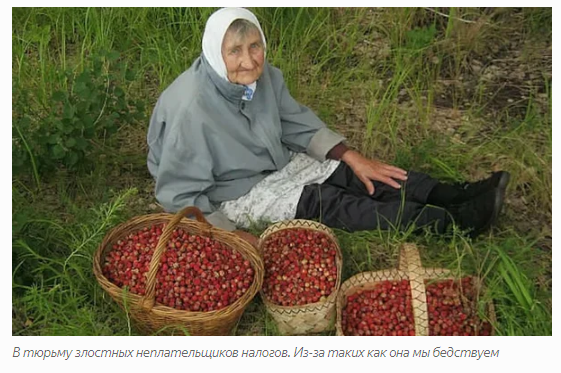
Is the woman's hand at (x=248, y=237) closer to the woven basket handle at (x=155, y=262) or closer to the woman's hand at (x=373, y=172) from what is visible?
the woven basket handle at (x=155, y=262)

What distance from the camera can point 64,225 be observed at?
3.43m

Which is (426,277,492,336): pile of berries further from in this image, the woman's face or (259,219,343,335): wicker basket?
the woman's face

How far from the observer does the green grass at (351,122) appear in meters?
3.07

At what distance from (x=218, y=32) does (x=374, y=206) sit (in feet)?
3.38

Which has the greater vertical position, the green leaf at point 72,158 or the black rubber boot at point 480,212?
the green leaf at point 72,158

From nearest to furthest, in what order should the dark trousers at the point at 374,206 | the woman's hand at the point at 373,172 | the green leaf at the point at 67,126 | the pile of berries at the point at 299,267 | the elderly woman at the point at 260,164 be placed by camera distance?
1. the pile of berries at the point at 299,267
2. the elderly woman at the point at 260,164
3. the dark trousers at the point at 374,206
4. the woman's hand at the point at 373,172
5. the green leaf at the point at 67,126

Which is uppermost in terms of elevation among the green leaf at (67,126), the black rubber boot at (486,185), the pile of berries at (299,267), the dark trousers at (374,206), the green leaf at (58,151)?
the green leaf at (67,126)

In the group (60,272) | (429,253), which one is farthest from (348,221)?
(60,272)

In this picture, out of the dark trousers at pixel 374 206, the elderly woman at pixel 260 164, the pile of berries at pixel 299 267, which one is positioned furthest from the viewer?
the dark trousers at pixel 374 206

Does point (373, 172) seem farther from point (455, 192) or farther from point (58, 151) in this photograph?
point (58, 151)

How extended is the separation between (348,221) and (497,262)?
26.4 inches

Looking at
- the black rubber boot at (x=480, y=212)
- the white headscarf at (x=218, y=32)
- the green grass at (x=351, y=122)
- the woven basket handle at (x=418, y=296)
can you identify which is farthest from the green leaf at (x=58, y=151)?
the black rubber boot at (x=480, y=212)

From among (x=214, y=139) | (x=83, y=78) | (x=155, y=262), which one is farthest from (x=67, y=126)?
(x=155, y=262)

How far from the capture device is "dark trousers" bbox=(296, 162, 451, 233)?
10.7 ft
